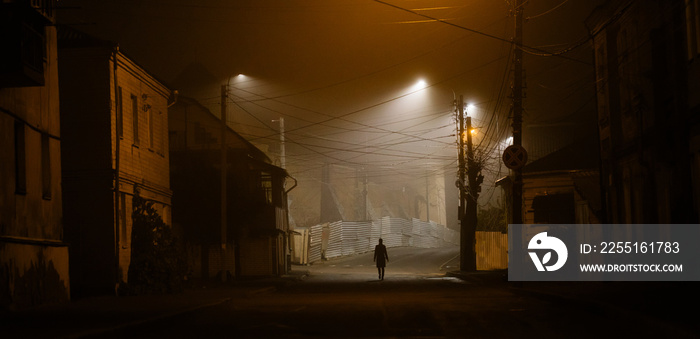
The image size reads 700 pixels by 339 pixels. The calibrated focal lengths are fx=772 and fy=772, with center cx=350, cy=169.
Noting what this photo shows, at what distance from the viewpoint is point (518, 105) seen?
23859mm

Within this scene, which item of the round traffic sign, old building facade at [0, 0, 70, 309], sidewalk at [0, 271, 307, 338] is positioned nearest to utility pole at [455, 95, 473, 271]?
the round traffic sign

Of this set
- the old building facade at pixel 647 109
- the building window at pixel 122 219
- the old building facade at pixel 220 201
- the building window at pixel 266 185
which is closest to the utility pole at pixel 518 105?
the old building facade at pixel 647 109

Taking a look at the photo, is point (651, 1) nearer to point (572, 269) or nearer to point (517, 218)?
point (517, 218)

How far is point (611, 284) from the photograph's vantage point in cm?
2144

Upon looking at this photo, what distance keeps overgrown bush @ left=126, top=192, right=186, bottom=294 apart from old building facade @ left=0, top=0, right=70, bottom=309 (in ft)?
14.0

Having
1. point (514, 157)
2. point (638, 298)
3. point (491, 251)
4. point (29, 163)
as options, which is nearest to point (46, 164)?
point (29, 163)

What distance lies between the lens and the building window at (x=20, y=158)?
16219mm

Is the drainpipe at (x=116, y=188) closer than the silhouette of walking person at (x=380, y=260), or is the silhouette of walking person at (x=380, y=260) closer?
the drainpipe at (x=116, y=188)

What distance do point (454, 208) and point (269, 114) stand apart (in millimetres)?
42848

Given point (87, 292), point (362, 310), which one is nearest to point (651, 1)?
point (362, 310)

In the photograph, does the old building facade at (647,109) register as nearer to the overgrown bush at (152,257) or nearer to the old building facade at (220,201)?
the overgrown bush at (152,257)

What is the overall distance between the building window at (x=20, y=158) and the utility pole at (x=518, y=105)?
545 inches

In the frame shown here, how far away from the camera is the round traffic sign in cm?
2309

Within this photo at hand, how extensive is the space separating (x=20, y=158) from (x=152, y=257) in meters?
7.11
